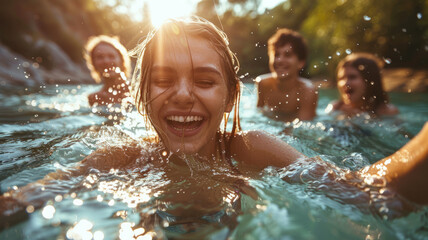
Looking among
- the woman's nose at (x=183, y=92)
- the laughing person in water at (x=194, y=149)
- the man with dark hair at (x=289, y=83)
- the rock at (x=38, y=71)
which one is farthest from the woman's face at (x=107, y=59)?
the rock at (x=38, y=71)

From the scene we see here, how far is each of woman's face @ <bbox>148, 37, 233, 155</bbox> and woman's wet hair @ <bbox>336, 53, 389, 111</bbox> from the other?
4.21 m

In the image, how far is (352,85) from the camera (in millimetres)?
5465

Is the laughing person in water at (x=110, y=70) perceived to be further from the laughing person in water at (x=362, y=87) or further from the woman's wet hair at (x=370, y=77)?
the woman's wet hair at (x=370, y=77)

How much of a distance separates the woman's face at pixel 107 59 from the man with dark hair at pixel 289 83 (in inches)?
113

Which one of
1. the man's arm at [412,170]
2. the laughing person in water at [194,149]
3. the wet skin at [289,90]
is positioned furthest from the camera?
the wet skin at [289,90]

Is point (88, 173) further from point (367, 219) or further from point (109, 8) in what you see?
point (109, 8)

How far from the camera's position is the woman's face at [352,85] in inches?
211

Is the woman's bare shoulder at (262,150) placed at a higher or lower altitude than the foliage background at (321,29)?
lower

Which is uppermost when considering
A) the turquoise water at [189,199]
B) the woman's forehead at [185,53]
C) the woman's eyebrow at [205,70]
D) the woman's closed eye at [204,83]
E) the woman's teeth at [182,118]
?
the woman's forehead at [185,53]

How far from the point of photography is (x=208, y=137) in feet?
6.53

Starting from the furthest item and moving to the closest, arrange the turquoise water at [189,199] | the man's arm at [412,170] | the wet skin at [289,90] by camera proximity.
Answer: the wet skin at [289,90] → the turquoise water at [189,199] → the man's arm at [412,170]

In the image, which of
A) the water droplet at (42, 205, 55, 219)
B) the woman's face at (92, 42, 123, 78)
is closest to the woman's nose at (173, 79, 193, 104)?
the water droplet at (42, 205, 55, 219)

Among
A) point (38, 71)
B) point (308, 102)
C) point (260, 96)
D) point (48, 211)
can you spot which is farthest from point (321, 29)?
point (48, 211)

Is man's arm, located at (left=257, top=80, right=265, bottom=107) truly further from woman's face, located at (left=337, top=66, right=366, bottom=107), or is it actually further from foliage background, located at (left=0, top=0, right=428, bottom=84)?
foliage background, located at (left=0, top=0, right=428, bottom=84)
